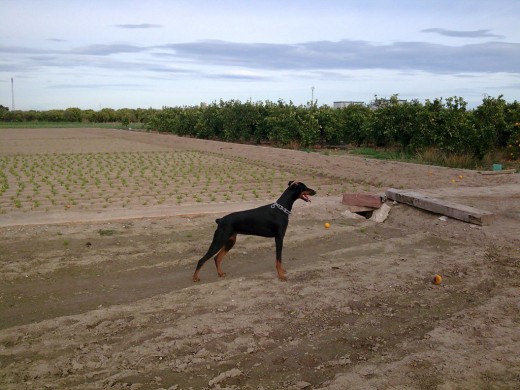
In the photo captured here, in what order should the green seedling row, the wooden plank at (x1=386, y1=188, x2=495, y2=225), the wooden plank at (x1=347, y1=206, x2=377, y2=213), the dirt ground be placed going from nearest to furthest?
the dirt ground, the wooden plank at (x1=386, y1=188, x2=495, y2=225), the wooden plank at (x1=347, y1=206, x2=377, y2=213), the green seedling row

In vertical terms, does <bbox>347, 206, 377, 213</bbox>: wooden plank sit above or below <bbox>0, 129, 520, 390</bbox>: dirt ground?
above

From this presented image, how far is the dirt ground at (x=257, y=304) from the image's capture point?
4.14 metres

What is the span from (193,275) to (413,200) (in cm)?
533

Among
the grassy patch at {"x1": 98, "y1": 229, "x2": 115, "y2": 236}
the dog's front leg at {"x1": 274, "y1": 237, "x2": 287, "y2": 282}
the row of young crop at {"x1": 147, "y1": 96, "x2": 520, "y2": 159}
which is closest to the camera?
the dog's front leg at {"x1": 274, "y1": 237, "x2": 287, "y2": 282}

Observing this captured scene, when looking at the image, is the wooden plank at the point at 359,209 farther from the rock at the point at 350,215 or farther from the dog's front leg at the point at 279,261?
the dog's front leg at the point at 279,261

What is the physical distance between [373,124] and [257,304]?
59.8 feet

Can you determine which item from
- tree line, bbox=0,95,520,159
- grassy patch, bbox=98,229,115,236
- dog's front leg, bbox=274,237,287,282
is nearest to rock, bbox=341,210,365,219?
dog's front leg, bbox=274,237,287,282

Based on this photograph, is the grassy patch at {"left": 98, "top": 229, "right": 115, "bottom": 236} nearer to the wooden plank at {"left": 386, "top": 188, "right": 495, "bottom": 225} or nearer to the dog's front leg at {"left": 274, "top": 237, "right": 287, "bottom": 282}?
the dog's front leg at {"left": 274, "top": 237, "right": 287, "bottom": 282}

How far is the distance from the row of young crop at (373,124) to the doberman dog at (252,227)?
13.0 m

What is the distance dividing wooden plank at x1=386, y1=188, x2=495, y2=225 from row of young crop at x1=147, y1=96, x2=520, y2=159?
8191mm

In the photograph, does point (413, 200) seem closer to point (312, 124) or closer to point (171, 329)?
point (171, 329)

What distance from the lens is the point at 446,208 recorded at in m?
9.30

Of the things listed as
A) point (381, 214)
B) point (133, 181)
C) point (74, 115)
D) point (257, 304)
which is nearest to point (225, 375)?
point (257, 304)

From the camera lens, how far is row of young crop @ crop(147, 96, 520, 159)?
17.6m
